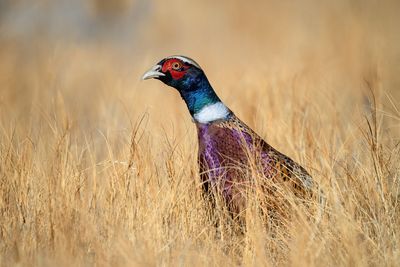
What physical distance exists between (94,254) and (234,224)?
87cm

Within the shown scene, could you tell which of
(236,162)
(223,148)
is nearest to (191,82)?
(223,148)

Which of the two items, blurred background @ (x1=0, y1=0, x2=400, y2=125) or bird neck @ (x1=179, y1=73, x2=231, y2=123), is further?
blurred background @ (x1=0, y1=0, x2=400, y2=125)

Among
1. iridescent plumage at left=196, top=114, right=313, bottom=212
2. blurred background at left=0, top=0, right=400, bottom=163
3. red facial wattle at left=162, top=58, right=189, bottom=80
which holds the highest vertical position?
blurred background at left=0, top=0, right=400, bottom=163

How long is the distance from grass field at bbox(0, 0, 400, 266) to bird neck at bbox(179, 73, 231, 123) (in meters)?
0.20

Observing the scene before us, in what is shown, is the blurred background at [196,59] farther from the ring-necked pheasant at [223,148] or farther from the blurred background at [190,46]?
the ring-necked pheasant at [223,148]

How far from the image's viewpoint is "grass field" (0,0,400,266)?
3545 mm

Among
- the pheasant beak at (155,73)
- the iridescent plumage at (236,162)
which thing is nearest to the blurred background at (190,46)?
the pheasant beak at (155,73)

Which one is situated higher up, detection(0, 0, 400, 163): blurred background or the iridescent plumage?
detection(0, 0, 400, 163): blurred background

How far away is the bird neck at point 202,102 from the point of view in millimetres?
4418

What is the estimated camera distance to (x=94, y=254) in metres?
3.47

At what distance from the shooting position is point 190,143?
185 inches

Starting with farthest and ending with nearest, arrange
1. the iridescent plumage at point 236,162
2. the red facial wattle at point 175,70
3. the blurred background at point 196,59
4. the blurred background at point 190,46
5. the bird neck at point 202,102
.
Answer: the blurred background at point 190,46
the blurred background at point 196,59
the red facial wattle at point 175,70
the bird neck at point 202,102
the iridescent plumage at point 236,162

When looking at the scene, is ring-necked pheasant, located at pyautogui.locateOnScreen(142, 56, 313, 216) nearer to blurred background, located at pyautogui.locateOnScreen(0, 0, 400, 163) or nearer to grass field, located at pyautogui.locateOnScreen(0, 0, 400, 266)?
grass field, located at pyautogui.locateOnScreen(0, 0, 400, 266)

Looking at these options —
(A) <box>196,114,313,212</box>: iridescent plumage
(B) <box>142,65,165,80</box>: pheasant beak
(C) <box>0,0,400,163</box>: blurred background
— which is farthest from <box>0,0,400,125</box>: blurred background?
(A) <box>196,114,313,212</box>: iridescent plumage
